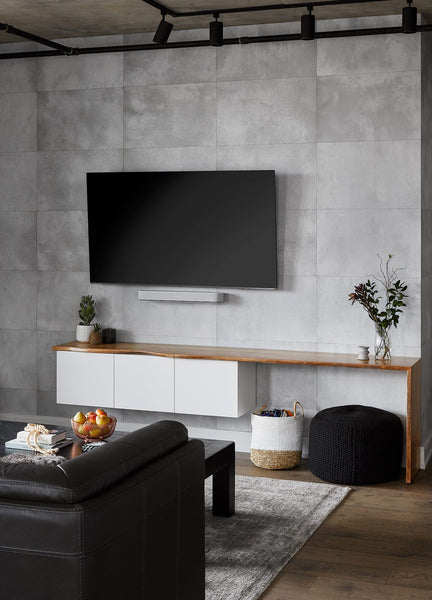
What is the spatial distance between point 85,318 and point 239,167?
161 centimetres

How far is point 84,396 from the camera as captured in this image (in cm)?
609

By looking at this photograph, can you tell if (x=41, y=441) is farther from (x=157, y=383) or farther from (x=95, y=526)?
(x=95, y=526)

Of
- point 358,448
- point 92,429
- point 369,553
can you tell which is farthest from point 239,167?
point 369,553

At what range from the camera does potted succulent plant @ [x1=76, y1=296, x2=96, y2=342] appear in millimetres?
6289

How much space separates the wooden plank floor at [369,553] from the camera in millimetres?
3676

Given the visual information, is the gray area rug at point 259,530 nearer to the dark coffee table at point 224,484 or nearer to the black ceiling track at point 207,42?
the dark coffee table at point 224,484

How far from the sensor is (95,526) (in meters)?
2.42

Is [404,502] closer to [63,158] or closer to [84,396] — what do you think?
[84,396]

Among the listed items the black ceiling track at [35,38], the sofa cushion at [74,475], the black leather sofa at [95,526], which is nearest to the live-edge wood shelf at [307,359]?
the black ceiling track at [35,38]

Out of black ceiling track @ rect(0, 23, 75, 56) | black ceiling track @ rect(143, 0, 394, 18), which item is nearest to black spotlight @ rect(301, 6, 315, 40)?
black ceiling track @ rect(143, 0, 394, 18)

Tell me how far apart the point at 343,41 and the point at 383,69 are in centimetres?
34

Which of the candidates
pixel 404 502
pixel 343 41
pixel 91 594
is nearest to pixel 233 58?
pixel 343 41

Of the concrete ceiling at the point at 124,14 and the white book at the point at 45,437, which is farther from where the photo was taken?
the concrete ceiling at the point at 124,14

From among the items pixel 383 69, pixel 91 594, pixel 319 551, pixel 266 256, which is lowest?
pixel 319 551
